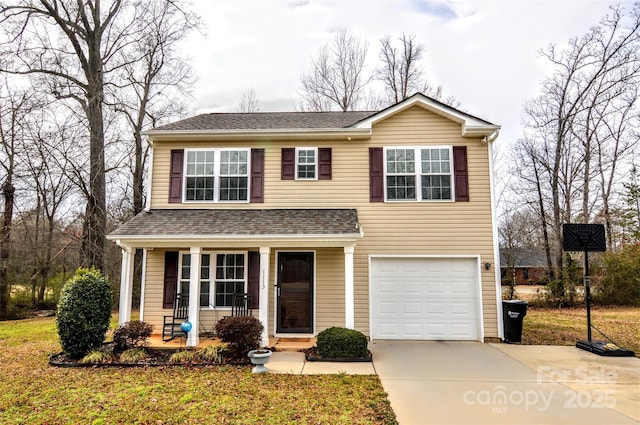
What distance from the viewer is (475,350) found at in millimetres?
7957

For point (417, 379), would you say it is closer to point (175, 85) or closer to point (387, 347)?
point (387, 347)

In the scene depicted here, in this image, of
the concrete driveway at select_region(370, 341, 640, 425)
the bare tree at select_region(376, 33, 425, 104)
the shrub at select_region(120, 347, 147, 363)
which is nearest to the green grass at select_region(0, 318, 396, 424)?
the shrub at select_region(120, 347, 147, 363)

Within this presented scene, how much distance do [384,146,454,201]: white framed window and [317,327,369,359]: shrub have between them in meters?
3.77

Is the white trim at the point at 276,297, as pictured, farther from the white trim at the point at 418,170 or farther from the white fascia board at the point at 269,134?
the white fascia board at the point at 269,134

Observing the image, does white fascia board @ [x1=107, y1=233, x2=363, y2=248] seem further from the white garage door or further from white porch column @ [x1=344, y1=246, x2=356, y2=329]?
the white garage door

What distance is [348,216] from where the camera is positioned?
29.3 ft

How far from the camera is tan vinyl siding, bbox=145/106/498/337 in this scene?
909cm

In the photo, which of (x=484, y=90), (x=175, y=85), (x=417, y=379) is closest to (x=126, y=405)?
(x=417, y=379)

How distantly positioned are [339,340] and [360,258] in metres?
2.56

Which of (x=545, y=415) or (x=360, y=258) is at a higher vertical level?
(x=360, y=258)

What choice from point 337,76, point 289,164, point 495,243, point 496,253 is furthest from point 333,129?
point 337,76

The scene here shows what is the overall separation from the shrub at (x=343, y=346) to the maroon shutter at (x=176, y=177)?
5428 millimetres

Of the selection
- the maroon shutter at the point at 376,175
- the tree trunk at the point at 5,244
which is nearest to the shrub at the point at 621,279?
the maroon shutter at the point at 376,175

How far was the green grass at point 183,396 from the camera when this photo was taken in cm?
446
